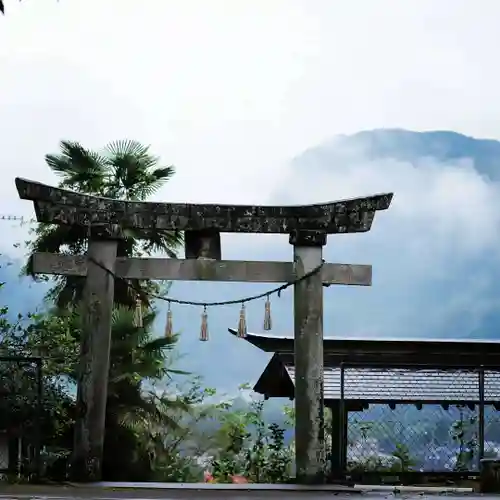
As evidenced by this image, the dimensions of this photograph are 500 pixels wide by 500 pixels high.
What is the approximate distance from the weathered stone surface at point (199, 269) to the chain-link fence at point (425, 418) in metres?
2.17

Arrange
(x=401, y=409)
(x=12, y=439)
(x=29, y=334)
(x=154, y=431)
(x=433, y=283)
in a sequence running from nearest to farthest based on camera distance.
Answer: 1. (x=12, y=439)
2. (x=29, y=334)
3. (x=401, y=409)
4. (x=154, y=431)
5. (x=433, y=283)

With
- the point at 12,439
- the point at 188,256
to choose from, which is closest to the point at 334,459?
the point at 188,256

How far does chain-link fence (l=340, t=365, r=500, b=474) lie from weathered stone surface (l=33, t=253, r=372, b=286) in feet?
7.12

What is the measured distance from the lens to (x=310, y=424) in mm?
10570

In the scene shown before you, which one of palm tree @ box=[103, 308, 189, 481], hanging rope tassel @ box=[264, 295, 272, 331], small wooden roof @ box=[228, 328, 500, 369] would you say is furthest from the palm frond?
hanging rope tassel @ box=[264, 295, 272, 331]

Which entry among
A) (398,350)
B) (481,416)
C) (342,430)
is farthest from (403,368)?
(342,430)

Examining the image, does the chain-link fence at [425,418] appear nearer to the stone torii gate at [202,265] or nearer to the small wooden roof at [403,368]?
the small wooden roof at [403,368]

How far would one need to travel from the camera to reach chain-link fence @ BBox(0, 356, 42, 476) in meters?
10.2

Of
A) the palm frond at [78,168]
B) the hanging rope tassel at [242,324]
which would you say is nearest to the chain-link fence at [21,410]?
the hanging rope tassel at [242,324]

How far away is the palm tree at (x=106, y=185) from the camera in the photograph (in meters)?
15.8

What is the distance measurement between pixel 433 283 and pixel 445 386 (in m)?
49.2

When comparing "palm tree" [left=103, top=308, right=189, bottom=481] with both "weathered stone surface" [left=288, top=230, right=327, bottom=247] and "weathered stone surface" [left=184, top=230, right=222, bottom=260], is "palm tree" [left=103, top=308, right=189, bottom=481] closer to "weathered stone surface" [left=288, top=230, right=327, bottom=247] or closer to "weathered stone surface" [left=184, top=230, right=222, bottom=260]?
"weathered stone surface" [left=184, top=230, right=222, bottom=260]

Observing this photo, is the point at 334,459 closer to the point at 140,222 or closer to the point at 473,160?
the point at 140,222

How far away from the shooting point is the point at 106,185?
16.8 meters
